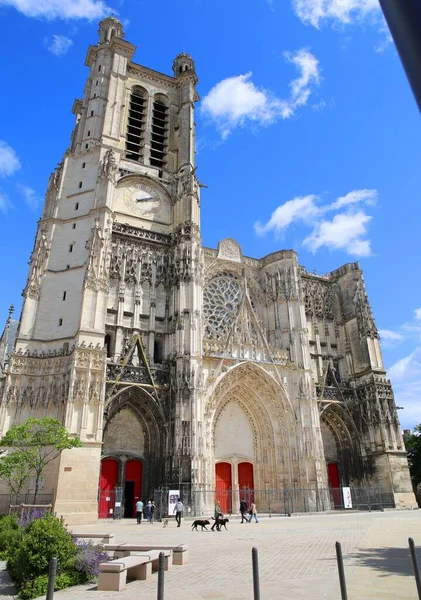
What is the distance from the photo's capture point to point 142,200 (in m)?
30.6

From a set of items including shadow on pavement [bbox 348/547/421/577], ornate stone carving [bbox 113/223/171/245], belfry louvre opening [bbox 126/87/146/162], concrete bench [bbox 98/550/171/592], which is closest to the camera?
concrete bench [bbox 98/550/171/592]

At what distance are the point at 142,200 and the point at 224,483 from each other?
1889 cm

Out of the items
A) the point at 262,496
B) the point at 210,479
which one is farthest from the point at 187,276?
the point at 262,496

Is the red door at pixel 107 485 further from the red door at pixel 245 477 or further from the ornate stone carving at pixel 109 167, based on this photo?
the ornate stone carving at pixel 109 167

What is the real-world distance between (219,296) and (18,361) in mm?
13817

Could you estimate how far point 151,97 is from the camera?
36.5 metres

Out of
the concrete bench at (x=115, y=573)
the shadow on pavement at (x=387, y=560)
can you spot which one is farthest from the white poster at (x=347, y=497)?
the concrete bench at (x=115, y=573)

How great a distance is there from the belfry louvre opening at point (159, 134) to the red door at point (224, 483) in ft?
71.5

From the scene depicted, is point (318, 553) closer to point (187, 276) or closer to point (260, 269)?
point (187, 276)

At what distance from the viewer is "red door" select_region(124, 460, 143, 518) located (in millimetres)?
23094

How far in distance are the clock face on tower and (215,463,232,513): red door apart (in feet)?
55.0

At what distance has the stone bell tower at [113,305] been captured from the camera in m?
21.3

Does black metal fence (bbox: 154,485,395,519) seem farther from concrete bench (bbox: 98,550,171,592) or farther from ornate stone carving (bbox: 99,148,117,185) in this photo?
ornate stone carving (bbox: 99,148,117,185)

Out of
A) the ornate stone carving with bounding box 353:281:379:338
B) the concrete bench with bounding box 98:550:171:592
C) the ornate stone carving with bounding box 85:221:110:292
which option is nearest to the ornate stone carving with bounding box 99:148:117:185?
the ornate stone carving with bounding box 85:221:110:292
